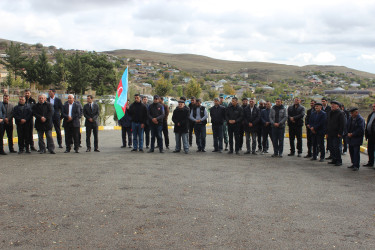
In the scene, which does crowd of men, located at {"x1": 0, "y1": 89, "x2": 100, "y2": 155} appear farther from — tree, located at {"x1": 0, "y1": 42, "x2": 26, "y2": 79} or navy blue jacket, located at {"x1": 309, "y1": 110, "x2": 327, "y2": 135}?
tree, located at {"x1": 0, "y1": 42, "x2": 26, "y2": 79}

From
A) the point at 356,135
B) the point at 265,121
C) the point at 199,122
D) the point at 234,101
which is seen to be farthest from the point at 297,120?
the point at 199,122

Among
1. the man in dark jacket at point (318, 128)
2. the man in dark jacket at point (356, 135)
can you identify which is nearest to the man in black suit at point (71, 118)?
the man in dark jacket at point (318, 128)

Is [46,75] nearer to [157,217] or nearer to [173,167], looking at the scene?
[173,167]

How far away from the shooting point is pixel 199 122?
15.6 m

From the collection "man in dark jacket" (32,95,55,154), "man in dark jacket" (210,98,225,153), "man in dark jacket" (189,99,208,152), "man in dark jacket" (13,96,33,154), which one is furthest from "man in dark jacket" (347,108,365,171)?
"man in dark jacket" (13,96,33,154)

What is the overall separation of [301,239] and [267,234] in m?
0.47

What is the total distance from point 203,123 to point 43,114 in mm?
6005

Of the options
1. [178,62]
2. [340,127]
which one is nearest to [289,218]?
[340,127]

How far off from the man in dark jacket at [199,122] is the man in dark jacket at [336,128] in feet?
15.7

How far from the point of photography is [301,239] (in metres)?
5.50

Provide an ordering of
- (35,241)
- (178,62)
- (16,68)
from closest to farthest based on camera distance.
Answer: (35,241) → (16,68) → (178,62)

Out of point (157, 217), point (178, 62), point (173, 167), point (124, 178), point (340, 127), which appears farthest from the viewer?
point (178, 62)

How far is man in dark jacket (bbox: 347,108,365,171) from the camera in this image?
11820mm

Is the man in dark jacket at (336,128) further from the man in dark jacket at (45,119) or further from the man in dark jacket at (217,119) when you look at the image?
the man in dark jacket at (45,119)
